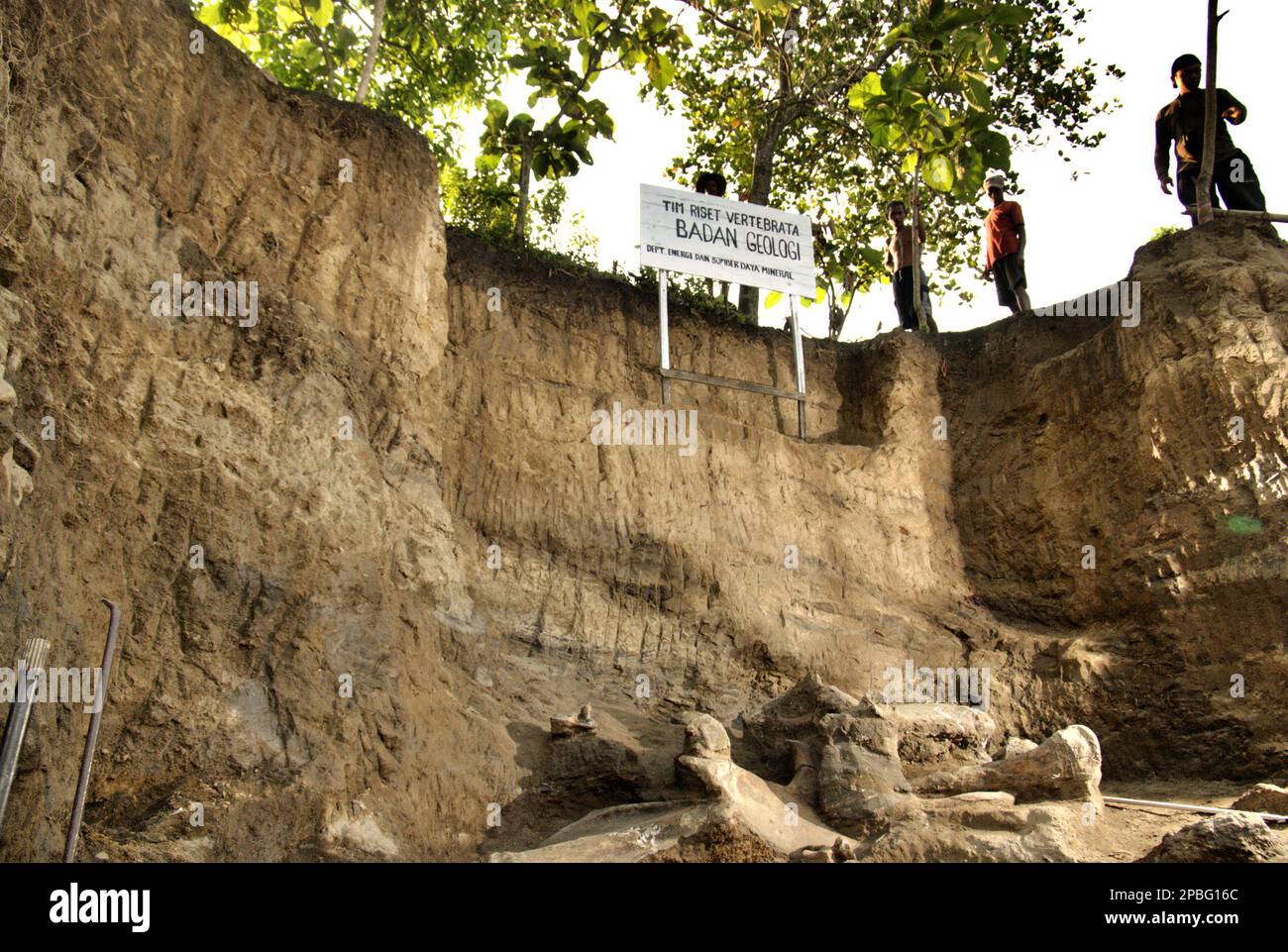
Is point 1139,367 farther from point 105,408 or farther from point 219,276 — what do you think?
point 105,408

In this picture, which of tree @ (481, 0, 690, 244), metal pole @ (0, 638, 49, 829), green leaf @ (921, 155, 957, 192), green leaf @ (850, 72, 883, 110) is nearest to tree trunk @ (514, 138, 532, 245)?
tree @ (481, 0, 690, 244)

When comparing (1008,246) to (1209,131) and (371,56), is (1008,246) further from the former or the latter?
(371,56)

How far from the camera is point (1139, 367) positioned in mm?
12844

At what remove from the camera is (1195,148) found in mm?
13375

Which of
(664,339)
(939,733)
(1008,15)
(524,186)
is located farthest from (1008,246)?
(939,733)

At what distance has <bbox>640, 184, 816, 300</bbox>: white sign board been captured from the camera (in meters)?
12.8

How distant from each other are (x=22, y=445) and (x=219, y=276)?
273 centimetres

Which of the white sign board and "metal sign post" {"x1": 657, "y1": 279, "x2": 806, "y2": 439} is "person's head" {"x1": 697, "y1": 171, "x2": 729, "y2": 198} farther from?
"metal sign post" {"x1": 657, "y1": 279, "x2": 806, "y2": 439}

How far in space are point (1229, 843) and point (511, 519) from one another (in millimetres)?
6399

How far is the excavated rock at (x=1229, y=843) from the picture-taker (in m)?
6.77

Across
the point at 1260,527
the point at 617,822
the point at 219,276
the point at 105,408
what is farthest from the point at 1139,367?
the point at 105,408

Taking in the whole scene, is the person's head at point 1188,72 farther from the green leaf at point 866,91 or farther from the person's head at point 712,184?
the person's head at point 712,184

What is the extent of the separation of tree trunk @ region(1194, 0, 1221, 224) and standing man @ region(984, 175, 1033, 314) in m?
2.05

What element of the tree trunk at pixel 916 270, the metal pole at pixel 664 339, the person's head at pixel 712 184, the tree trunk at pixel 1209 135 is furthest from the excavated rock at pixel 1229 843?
the person's head at pixel 712 184
